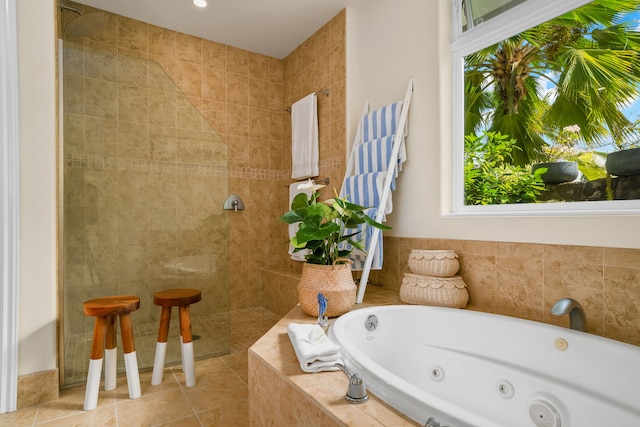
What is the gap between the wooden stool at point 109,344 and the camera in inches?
69.5

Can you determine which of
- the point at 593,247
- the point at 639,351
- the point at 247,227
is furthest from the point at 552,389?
the point at 247,227

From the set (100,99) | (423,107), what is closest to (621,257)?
(423,107)

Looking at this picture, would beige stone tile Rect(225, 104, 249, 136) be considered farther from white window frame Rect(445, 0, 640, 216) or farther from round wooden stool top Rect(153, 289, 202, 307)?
white window frame Rect(445, 0, 640, 216)

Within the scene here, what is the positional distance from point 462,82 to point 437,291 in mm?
1192

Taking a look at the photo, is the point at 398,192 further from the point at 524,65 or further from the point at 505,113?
the point at 524,65

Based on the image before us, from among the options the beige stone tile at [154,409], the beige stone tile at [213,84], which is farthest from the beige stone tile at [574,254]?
the beige stone tile at [213,84]

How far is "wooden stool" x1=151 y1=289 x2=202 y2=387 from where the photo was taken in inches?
78.3

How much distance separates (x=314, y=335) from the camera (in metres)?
1.26

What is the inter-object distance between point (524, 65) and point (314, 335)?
1676 mm

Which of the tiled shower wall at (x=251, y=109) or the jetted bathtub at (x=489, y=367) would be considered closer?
the jetted bathtub at (x=489, y=367)

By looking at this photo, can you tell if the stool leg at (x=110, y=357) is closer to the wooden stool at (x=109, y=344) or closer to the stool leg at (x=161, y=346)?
the wooden stool at (x=109, y=344)

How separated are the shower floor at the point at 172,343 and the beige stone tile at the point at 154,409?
300 millimetres

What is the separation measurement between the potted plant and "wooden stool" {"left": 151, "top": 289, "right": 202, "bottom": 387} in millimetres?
766

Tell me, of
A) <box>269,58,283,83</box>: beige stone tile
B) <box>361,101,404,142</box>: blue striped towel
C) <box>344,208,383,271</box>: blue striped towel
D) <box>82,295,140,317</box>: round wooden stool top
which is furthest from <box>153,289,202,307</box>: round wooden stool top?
<box>269,58,283,83</box>: beige stone tile
